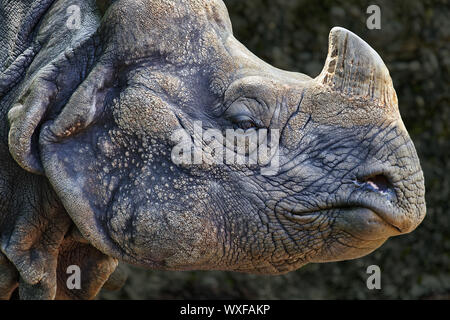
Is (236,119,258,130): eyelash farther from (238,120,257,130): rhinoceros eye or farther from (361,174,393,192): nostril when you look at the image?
(361,174,393,192): nostril

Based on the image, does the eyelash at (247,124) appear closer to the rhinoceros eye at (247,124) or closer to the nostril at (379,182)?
the rhinoceros eye at (247,124)

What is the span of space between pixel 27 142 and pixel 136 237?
425 millimetres

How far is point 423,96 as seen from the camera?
4.34 meters

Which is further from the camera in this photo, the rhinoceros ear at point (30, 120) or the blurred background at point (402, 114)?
the blurred background at point (402, 114)

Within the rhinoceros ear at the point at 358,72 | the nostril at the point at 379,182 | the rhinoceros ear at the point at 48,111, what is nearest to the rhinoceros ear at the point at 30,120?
the rhinoceros ear at the point at 48,111

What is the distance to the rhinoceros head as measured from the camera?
1984mm

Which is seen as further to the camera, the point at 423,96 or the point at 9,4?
the point at 423,96

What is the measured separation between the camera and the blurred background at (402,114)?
4.23 meters

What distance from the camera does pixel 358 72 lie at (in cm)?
199

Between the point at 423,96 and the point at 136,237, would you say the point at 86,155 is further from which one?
the point at 423,96

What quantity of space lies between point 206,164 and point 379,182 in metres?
0.48
